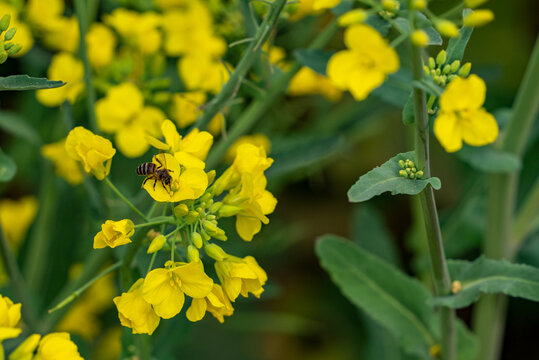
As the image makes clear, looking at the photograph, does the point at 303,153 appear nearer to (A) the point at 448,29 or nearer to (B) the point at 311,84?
(B) the point at 311,84

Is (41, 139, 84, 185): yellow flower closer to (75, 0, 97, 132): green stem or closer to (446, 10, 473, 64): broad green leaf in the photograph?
(75, 0, 97, 132): green stem

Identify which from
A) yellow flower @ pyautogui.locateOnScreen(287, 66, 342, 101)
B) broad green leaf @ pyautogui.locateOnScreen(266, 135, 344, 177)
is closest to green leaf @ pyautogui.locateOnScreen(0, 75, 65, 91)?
broad green leaf @ pyautogui.locateOnScreen(266, 135, 344, 177)

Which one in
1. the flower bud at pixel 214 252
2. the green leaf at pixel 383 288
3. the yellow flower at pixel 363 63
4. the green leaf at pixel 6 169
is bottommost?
the green leaf at pixel 383 288

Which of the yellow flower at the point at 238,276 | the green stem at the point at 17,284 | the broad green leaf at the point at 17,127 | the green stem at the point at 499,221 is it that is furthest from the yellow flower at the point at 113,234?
the green stem at the point at 499,221

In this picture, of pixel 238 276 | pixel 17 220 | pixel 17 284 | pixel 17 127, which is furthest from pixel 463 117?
pixel 17 220

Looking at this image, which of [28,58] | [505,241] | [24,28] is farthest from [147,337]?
[28,58]

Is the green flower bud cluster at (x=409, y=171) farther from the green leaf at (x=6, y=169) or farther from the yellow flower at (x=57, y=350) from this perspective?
the green leaf at (x=6, y=169)
